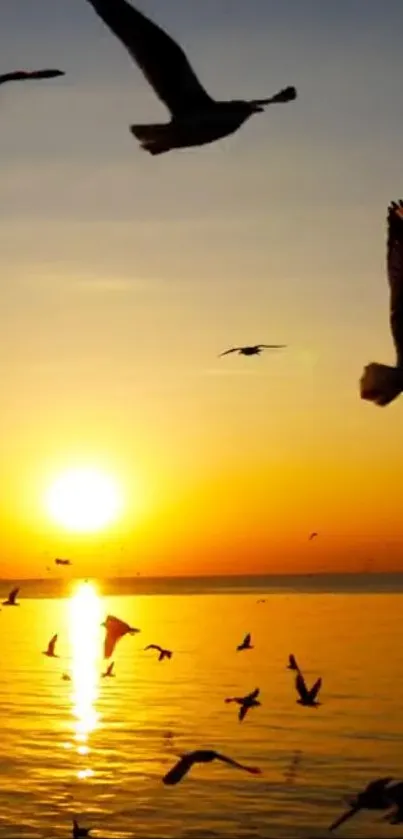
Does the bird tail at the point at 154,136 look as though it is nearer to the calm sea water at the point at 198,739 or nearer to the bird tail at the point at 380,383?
the bird tail at the point at 380,383

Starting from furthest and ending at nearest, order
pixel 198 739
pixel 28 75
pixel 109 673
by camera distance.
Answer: pixel 109 673, pixel 198 739, pixel 28 75

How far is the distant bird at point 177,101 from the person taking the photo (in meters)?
10.8

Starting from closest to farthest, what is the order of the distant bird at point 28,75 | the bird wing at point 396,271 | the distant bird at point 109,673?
the distant bird at point 28,75
the bird wing at point 396,271
the distant bird at point 109,673

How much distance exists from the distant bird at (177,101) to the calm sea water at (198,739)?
12.8 m

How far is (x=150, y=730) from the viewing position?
108 ft

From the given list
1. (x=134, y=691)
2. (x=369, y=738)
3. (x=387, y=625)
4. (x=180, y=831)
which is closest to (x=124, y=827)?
(x=180, y=831)

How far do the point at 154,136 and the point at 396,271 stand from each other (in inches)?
118

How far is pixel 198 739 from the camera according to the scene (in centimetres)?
3092

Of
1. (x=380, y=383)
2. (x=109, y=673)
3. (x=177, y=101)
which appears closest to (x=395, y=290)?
(x=380, y=383)

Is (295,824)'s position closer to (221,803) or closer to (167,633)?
(221,803)

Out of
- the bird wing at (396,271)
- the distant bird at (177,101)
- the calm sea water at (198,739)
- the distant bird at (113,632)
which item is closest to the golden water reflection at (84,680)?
the calm sea water at (198,739)

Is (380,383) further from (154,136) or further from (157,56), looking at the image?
(157,56)

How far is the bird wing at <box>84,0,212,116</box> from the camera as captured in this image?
32.8ft

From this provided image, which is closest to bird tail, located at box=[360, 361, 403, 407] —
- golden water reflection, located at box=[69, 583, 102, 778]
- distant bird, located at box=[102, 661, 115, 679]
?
golden water reflection, located at box=[69, 583, 102, 778]
